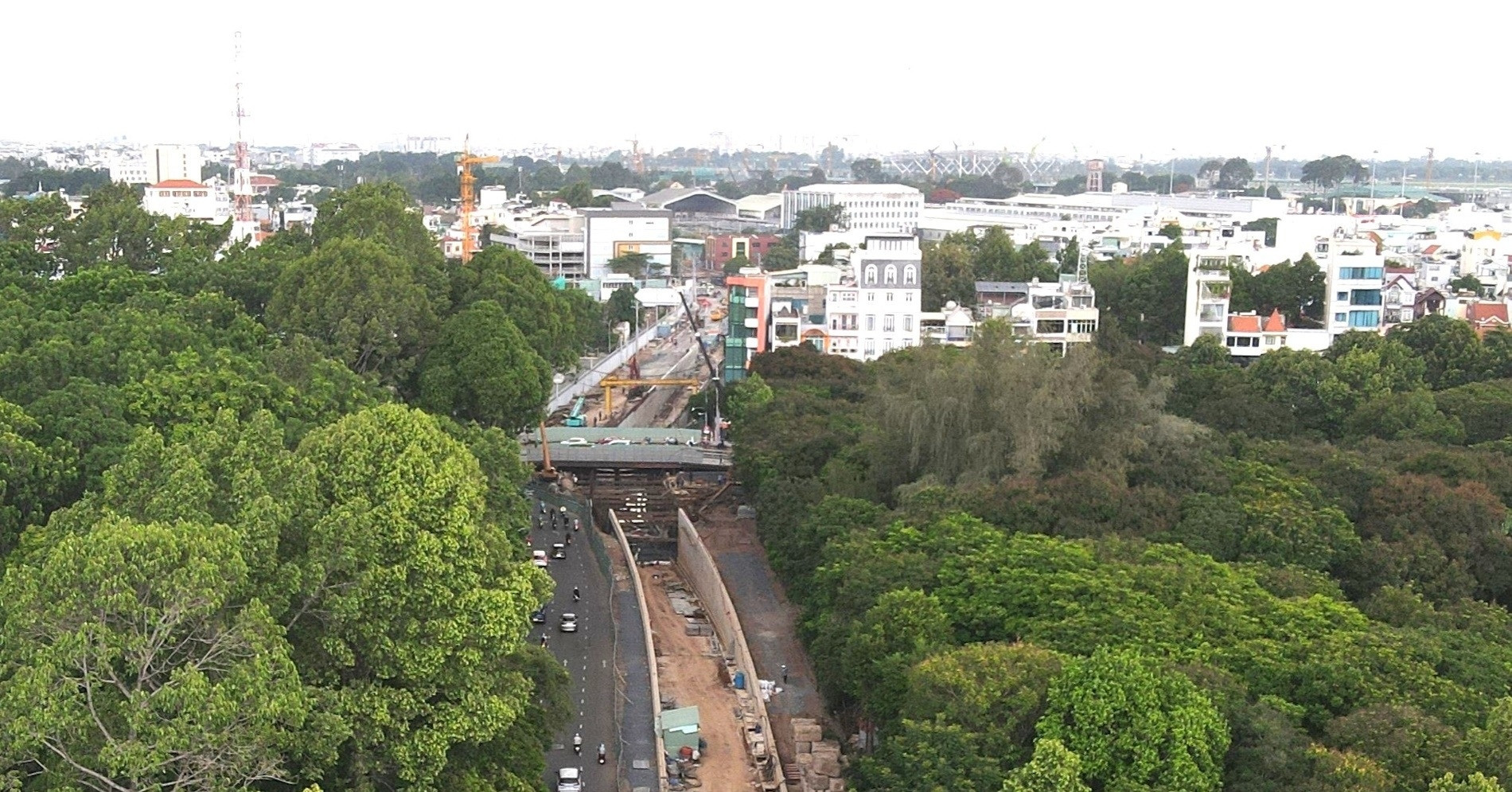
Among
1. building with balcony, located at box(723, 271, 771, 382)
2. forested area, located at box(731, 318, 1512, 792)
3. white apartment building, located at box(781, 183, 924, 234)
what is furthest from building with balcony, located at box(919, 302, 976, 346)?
white apartment building, located at box(781, 183, 924, 234)

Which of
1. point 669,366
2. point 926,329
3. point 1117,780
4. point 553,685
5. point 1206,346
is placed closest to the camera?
point 1117,780

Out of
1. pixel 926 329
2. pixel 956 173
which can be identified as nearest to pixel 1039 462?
pixel 926 329

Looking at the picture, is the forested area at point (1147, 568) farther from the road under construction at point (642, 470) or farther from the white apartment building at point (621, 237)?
the white apartment building at point (621, 237)

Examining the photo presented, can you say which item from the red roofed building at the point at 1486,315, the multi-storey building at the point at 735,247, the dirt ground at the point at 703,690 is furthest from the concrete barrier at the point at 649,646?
the multi-storey building at the point at 735,247

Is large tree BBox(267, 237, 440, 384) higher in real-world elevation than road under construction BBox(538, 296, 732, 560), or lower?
higher

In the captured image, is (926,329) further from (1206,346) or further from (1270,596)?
(1270,596)

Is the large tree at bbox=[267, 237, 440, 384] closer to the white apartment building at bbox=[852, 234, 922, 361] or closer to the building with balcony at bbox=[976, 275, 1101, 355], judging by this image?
the white apartment building at bbox=[852, 234, 922, 361]
